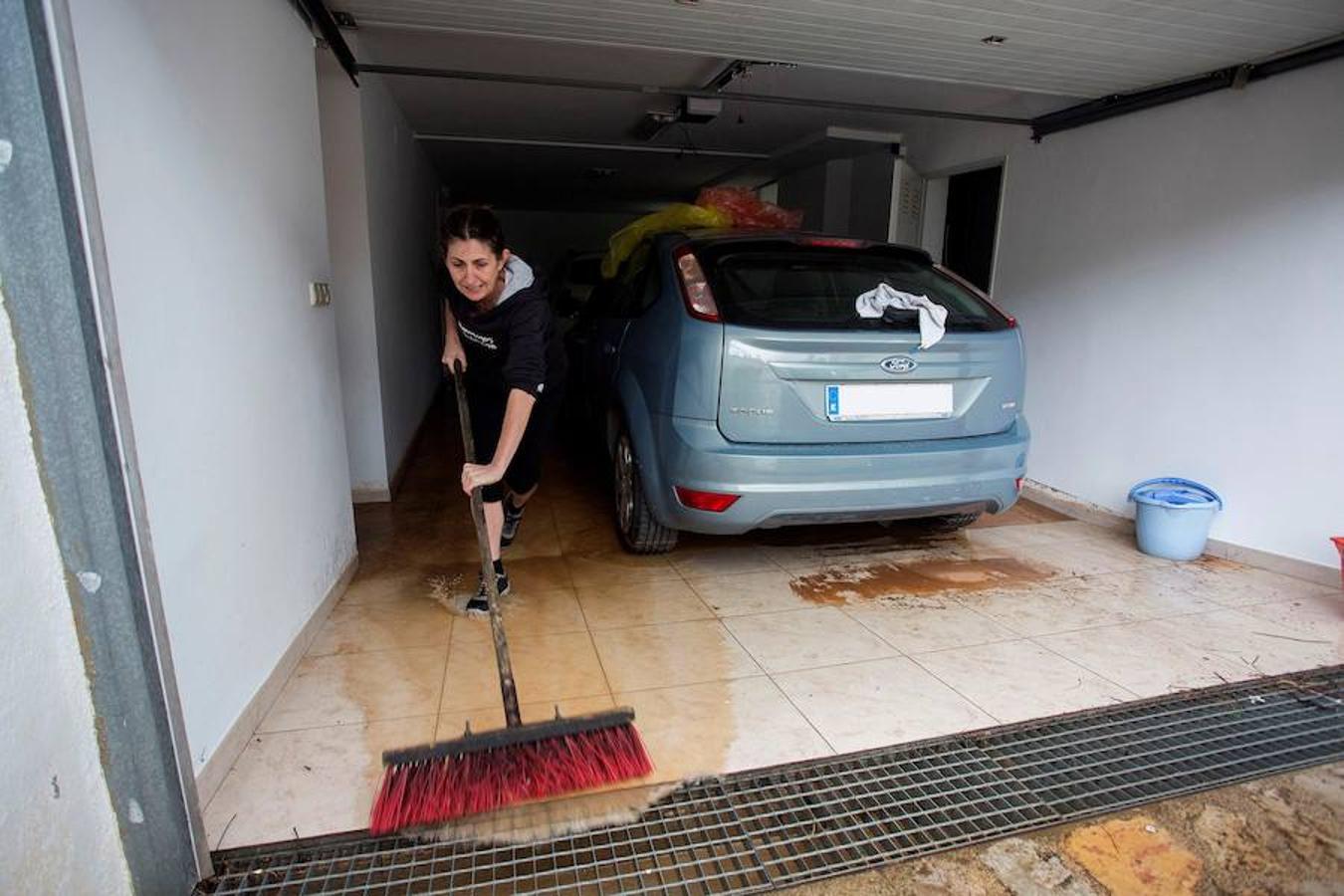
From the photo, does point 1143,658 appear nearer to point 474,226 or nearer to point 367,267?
point 474,226

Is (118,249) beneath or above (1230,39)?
beneath

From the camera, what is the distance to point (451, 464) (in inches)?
191

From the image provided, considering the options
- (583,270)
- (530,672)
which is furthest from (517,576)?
(583,270)

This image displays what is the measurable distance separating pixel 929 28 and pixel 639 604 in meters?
2.67

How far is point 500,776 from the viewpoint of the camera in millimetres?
1480

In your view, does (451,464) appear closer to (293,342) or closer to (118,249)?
(293,342)

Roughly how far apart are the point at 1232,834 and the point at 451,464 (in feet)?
14.4

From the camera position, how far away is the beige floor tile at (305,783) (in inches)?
60.2

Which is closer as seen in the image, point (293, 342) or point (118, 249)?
point (118, 249)

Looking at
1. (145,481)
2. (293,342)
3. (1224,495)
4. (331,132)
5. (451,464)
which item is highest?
(331,132)

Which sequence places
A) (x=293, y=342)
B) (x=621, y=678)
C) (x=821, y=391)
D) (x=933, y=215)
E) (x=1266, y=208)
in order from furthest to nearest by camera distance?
(x=933, y=215) → (x=1266, y=208) → (x=821, y=391) → (x=293, y=342) → (x=621, y=678)

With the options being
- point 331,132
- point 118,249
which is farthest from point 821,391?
point 331,132

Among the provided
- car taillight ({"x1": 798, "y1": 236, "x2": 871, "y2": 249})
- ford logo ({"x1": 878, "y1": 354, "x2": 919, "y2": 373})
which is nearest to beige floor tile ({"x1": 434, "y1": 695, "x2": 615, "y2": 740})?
ford logo ({"x1": 878, "y1": 354, "x2": 919, "y2": 373})

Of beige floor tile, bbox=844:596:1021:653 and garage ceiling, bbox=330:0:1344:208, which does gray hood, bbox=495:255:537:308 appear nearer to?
garage ceiling, bbox=330:0:1344:208
